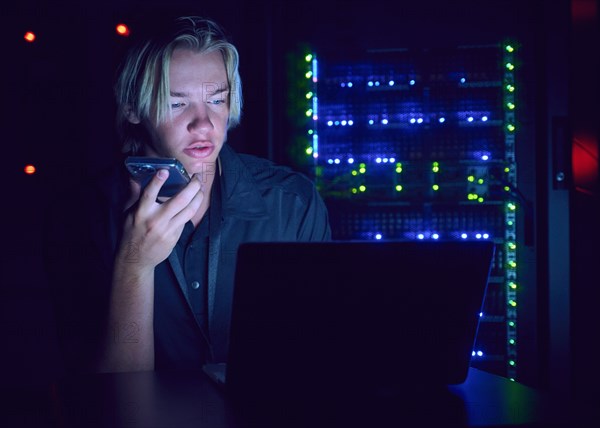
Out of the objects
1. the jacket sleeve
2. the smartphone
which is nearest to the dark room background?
the jacket sleeve

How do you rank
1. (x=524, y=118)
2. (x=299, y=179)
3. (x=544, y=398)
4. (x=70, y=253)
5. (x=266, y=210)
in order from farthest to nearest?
1. (x=524, y=118)
2. (x=299, y=179)
3. (x=266, y=210)
4. (x=70, y=253)
5. (x=544, y=398)

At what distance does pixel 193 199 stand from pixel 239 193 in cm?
37

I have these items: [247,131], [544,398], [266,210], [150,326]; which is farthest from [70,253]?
[247,131]

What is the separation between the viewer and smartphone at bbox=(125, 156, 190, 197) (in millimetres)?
1439

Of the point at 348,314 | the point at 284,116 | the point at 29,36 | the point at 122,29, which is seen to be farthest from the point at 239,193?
the point at 29,36

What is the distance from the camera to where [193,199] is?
64.5 inches

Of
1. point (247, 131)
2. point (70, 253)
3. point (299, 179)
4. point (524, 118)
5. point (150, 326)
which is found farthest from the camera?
point (247, 131)

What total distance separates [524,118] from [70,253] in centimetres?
220

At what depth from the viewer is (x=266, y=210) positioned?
6.61 feet

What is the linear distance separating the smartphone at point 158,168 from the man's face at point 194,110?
25 cm

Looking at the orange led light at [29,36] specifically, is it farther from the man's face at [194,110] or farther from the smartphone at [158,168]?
the smartphone at [158,168]

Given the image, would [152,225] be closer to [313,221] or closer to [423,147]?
[313,221]

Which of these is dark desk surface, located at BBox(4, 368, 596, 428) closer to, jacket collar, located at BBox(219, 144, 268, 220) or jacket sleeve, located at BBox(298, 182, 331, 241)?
jacket collar, located at BBox(219, 144, 268, 220)

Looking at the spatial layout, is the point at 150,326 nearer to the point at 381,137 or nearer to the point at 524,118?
the point at 381,137
